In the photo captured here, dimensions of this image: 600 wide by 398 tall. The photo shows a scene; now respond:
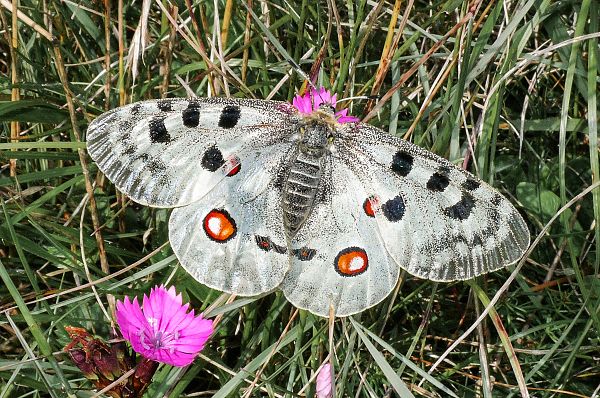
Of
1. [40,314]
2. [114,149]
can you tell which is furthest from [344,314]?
[40,314]

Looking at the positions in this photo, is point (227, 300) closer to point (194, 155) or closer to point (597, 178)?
point (194, 155)

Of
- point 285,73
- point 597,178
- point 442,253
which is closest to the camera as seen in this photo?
point 442,253

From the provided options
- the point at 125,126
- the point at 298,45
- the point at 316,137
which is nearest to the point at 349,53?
the point at 298,45

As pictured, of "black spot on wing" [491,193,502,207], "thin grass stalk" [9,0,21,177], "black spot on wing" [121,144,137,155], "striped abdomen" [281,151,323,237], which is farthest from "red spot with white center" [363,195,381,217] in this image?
"thin grass stalk" [9,0,21,177]

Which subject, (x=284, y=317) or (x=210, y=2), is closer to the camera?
(x=284, y=317)

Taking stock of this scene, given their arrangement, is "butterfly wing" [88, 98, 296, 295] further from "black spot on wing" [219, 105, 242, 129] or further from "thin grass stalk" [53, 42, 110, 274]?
"thin grass stalk" [53, 42, 110, 274]

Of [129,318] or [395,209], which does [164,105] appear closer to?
[129,318]
